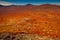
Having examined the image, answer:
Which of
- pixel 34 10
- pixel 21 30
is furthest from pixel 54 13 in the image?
pixel 21 30

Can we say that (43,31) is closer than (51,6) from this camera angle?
Yes

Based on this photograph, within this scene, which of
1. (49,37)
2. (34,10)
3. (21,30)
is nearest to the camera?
(49,37)

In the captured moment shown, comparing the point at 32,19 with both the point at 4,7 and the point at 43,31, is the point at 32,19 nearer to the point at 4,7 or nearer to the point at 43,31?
the point at 43,31

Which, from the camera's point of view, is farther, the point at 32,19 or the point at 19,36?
the point at 32,19

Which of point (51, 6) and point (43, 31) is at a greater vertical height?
point (51, 6)

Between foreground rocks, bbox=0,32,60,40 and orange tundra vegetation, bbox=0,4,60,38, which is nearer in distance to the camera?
foreground rocks, bbox=0,32,60,40

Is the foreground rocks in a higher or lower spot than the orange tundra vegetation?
lower

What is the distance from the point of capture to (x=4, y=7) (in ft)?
16.2

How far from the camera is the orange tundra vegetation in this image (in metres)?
4.34

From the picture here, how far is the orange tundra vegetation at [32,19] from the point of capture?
4336 mm

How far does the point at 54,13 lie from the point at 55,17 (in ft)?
0.49

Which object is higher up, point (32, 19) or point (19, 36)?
point (32, 19)

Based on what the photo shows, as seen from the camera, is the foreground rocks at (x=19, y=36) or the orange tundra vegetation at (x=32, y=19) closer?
the foreground rocks at (x=19, y=36)

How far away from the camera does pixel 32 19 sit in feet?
15.0
